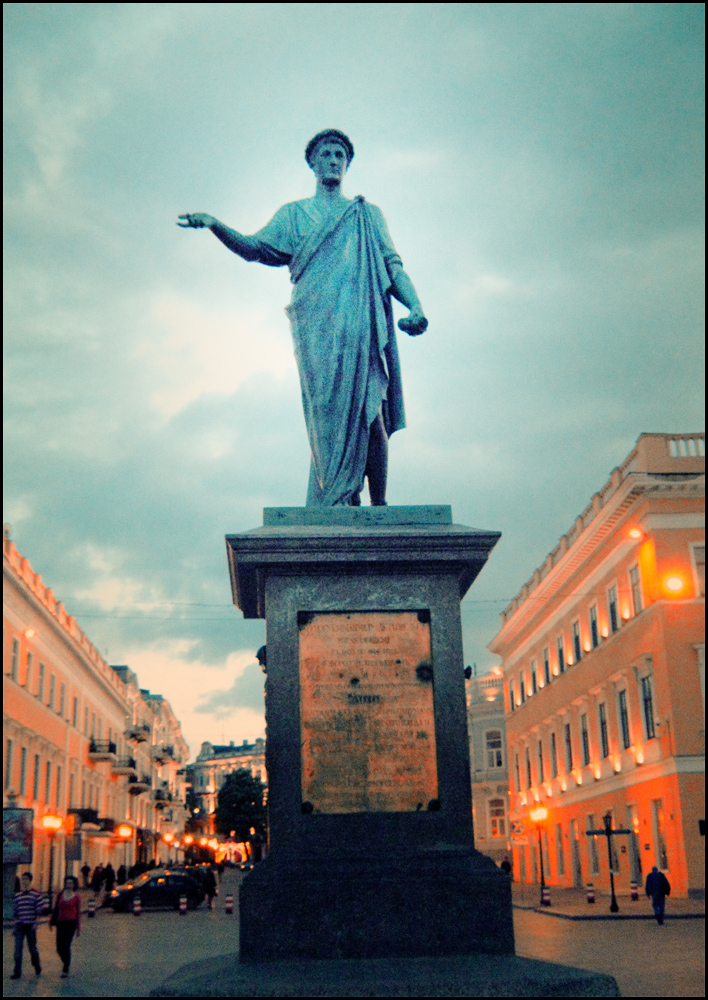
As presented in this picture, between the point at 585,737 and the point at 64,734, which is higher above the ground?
the point at 64,734

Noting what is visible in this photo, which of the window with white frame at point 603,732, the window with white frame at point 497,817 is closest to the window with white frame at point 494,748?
the window with white frame at point 497,817

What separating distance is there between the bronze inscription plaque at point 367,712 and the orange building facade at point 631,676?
2417 cm

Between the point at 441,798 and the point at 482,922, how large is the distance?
0.73m

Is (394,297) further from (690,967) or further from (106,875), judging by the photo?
(106,875)

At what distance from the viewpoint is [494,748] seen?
64.6 m

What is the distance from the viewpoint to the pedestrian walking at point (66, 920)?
1412 cm

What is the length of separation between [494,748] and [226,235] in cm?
6048

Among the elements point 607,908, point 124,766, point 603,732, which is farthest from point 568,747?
point 124,766

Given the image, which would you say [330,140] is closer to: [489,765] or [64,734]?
[64,734]

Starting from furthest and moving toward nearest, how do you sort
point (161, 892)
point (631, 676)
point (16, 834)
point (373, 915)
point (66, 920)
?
point (631, 676), point (161, 892), point (16, 834), point (66, 920), point (373, 915)

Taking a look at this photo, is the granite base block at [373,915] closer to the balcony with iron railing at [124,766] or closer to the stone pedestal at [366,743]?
the stone pedestal at [366,743]

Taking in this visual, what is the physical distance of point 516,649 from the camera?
5259 centimetres

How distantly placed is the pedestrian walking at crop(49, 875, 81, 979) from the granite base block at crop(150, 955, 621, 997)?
9.91 meters

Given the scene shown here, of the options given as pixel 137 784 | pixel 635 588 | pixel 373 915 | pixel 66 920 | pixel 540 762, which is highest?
pixel 635 588
